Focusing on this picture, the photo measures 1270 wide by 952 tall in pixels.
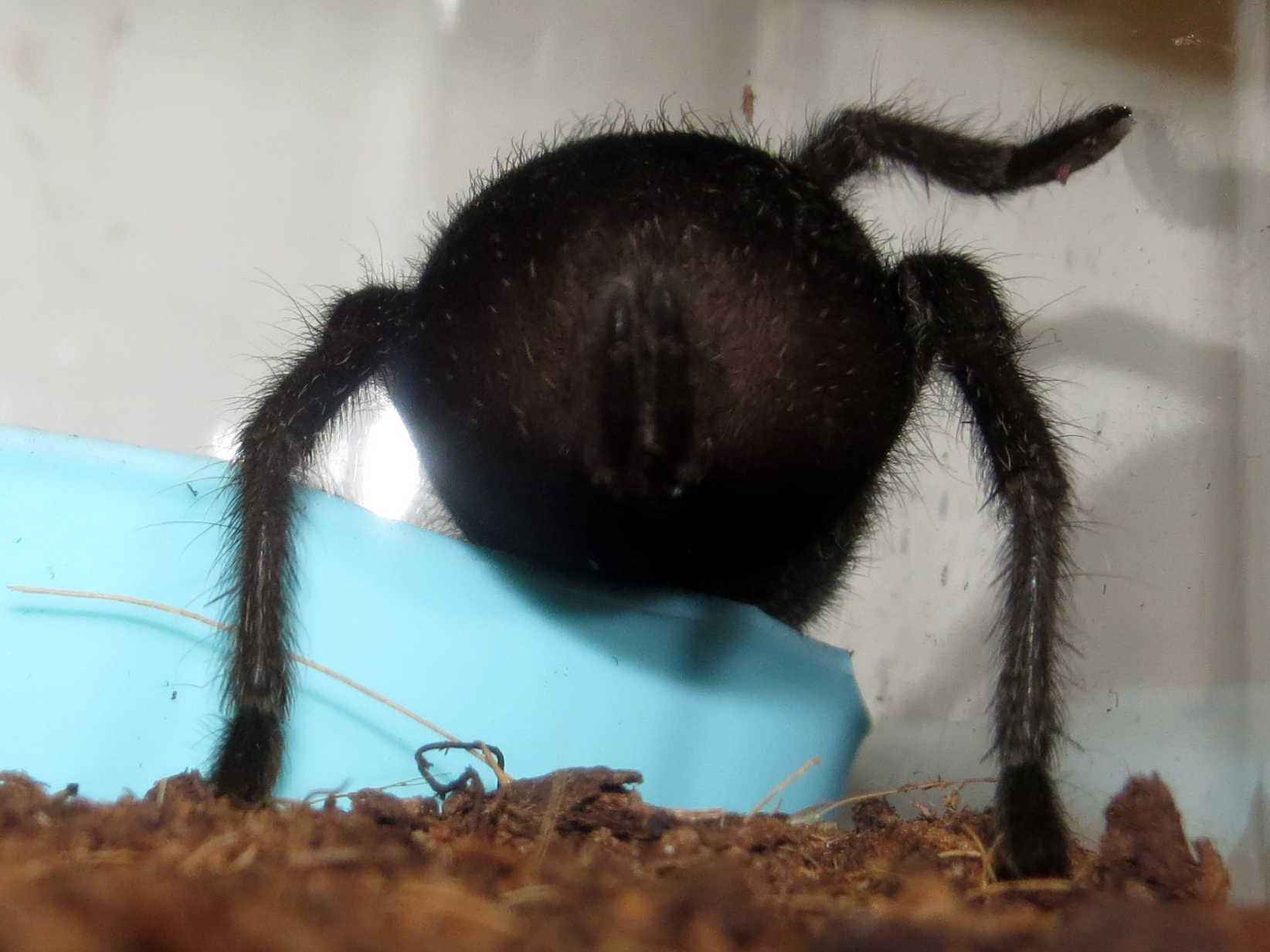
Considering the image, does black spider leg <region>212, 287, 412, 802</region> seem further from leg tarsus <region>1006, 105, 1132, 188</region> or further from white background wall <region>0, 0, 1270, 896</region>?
leg tarsus <region>1006, 105, 1132, 188</region>

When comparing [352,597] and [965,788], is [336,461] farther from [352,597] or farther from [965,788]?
[965,788]

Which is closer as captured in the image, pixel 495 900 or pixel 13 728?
pixel 495 900

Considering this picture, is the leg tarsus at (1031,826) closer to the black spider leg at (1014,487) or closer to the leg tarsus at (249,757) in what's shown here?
the black spider leg at (1014,487)

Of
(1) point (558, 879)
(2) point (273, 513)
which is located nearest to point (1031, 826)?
(1) point (558, 879)

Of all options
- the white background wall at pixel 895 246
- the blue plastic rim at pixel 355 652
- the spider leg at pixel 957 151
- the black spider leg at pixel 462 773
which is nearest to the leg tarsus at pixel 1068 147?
the spider leg at pixel 957 151

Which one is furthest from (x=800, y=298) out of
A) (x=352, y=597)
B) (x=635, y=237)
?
(x=352, y=597)

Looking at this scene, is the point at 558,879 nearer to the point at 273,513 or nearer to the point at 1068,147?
the point at 273,513
